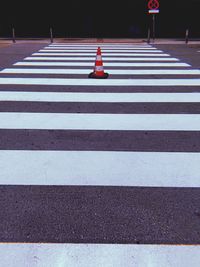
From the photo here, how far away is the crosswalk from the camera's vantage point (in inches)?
108

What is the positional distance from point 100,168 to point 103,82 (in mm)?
4639

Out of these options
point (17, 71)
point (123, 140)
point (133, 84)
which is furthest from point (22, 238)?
point (17, 71)

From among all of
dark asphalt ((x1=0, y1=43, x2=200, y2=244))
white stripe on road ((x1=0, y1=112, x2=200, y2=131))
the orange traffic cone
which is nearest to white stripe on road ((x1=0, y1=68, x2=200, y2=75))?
the orange traffic cone

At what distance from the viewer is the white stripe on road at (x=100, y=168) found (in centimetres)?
359

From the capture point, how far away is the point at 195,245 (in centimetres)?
260

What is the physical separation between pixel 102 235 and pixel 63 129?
2563 mm
